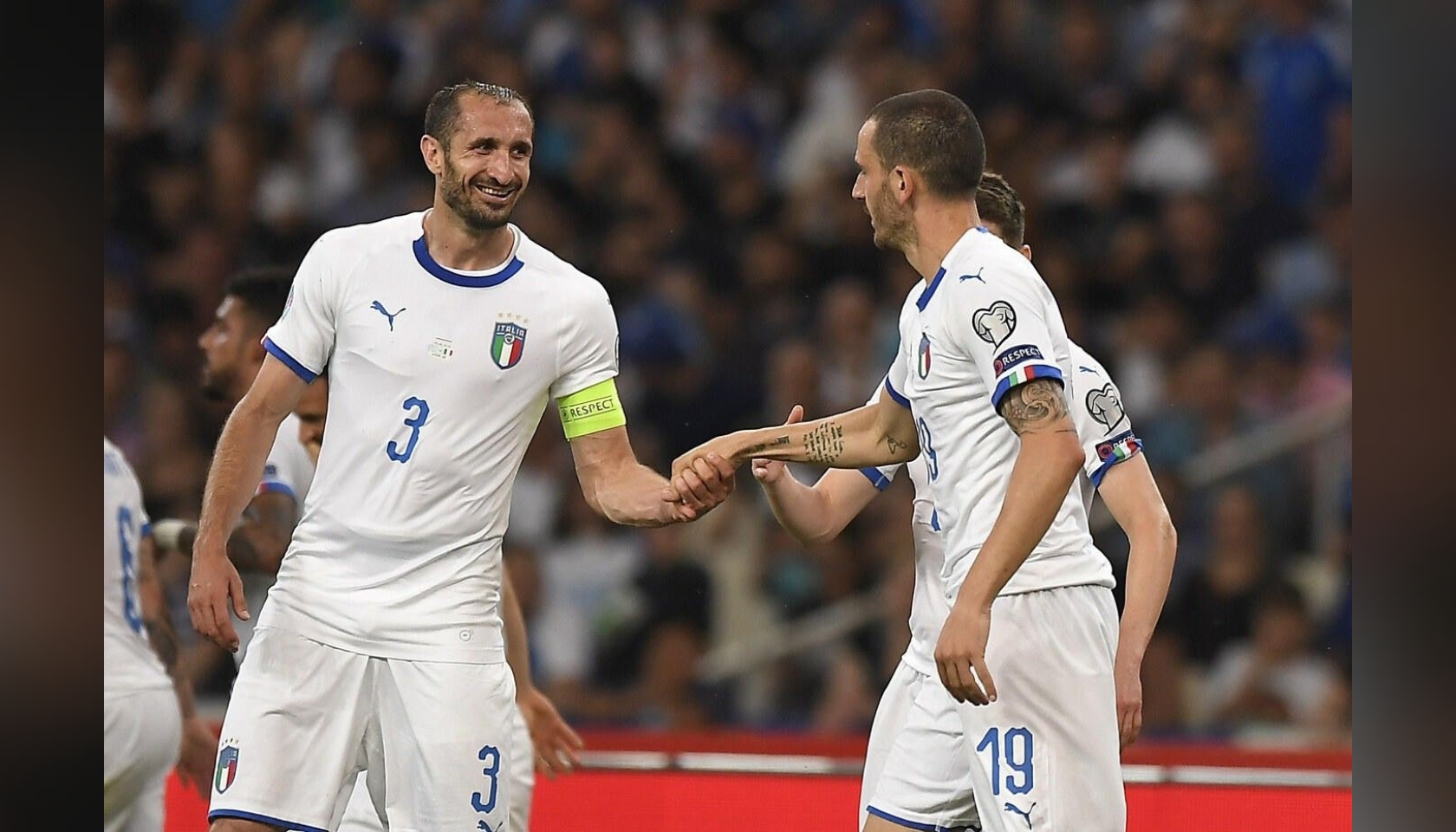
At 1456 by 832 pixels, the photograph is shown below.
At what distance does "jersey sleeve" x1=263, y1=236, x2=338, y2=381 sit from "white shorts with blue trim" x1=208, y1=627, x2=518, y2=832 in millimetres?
533

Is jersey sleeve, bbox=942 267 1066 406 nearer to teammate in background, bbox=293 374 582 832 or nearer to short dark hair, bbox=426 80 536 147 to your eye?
short dark hair, bbox=426 80 536 147

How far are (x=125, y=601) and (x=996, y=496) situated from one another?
259 centimetres

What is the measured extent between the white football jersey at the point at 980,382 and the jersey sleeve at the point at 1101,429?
0.17 meters

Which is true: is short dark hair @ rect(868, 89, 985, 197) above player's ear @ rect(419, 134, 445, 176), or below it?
below

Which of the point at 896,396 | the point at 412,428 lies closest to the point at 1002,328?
the point at 896,396

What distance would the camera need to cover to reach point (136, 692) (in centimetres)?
462

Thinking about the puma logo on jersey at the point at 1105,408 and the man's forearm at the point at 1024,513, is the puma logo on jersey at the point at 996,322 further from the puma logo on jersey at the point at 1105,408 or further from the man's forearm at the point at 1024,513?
the puma logo on jersey at the point at 1105,408

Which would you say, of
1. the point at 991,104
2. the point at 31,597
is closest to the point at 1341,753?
the point at 991,104

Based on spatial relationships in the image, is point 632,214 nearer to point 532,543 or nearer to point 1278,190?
point 532,543

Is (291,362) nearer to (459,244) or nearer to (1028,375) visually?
(459,244)

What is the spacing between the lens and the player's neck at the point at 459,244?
3.53 meters

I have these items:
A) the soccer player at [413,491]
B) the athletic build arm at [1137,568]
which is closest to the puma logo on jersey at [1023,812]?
the athletic build arm at [1137,568]

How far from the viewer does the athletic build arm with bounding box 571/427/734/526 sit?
3.53m

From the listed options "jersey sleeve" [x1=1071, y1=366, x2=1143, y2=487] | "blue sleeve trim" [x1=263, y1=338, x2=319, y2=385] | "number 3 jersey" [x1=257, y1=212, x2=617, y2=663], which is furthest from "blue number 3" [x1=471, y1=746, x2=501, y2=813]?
"jersey sleeve" [x1=1071, y1=366, x2=1143, y2=487]
